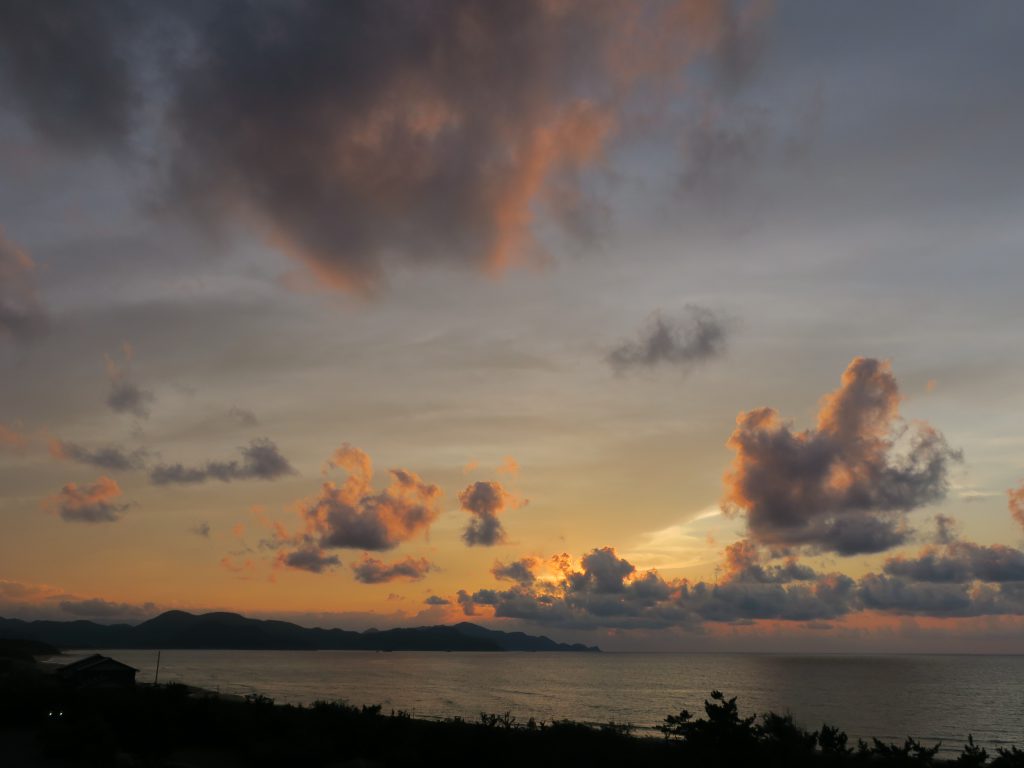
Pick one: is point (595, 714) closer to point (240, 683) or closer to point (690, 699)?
point (690, 699)

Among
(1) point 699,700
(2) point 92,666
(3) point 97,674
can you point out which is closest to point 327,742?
(3) point 97,674

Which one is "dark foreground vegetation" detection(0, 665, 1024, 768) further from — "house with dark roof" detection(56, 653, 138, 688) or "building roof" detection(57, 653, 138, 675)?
"building roof" detection(57, 653, 138, 675)

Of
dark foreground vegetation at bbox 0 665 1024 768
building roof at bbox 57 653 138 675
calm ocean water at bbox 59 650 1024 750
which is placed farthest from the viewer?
calm ocean water at bbox 59 650 1024 750

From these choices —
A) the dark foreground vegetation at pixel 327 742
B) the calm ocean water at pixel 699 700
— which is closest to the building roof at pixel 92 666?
the dark foreground vegetation at pixel 327 742

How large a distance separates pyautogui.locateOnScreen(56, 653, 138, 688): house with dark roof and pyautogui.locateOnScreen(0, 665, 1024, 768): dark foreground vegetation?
51.6 feet

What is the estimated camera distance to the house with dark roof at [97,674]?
5575 cm

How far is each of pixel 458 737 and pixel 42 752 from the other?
1890 cm

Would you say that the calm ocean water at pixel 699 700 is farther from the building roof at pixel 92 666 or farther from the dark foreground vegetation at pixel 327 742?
the dark foreground vegetation at pixel 327 742

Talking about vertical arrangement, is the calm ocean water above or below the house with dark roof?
below

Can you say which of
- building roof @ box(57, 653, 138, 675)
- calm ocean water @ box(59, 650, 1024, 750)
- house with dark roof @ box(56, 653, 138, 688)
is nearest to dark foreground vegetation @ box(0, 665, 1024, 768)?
house with dark roof @ box(56, 653, 138, 688)

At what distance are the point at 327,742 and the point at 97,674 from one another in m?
34.2

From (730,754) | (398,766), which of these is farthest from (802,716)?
(398,766)

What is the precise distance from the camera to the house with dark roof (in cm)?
5575

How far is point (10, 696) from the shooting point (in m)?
39.6
